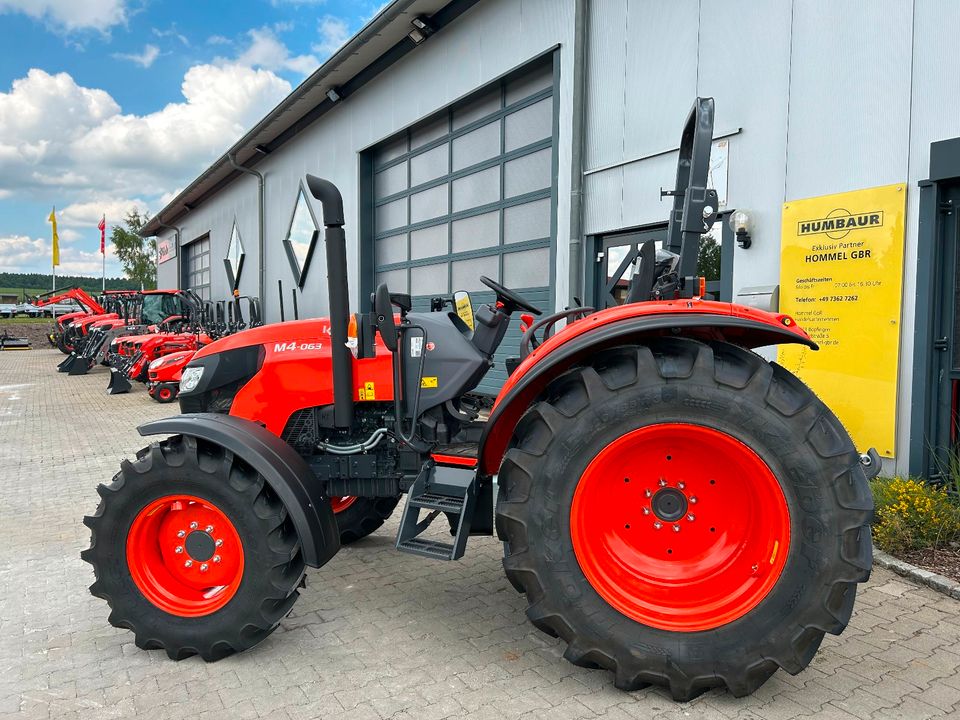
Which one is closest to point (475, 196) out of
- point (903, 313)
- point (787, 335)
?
point (903, 313)

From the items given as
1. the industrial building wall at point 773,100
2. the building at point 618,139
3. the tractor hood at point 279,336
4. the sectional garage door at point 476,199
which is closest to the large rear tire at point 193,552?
the tractor hood at point 279,336

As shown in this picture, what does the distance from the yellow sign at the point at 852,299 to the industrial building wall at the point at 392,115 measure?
2.99 meters

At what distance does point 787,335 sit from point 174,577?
2.60 m

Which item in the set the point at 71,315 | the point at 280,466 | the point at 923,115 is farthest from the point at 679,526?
the point at 71,315

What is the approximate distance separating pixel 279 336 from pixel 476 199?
23.1 ft

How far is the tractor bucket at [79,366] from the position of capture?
653 inches

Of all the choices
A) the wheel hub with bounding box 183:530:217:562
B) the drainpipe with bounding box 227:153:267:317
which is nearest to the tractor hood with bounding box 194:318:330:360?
the wheel hub with bounding box 183:530:217:562

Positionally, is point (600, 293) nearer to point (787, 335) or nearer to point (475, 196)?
point (475, 196)

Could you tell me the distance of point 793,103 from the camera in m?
5.45

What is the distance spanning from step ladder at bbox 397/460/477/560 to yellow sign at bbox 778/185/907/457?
11.0ft

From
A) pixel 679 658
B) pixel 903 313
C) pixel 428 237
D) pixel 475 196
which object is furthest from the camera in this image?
pixel 428 237

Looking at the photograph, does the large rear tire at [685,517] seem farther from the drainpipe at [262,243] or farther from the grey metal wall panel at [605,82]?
the drainpipe at [262,243]

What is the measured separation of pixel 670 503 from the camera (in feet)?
8.48

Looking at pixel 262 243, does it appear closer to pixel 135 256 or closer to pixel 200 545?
pixel 200 545
